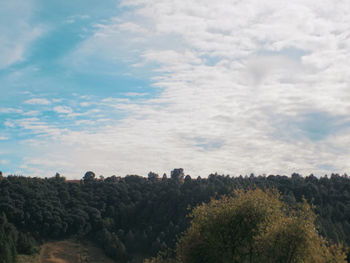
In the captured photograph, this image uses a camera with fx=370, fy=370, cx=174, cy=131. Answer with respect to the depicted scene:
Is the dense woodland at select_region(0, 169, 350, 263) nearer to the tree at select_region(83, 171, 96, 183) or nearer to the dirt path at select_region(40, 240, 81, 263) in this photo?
the dirt path at select_region(40, 240, 81, 263)

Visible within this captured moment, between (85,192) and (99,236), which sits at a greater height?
(85,192)

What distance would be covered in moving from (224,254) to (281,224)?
22.4 feet

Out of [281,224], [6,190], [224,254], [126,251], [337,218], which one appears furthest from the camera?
[6,190]

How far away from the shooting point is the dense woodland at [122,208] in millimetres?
99438

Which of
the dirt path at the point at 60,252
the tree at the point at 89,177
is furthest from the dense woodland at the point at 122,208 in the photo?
the tree at the point at 89,177

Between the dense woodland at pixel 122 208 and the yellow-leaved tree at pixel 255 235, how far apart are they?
59.6 meters

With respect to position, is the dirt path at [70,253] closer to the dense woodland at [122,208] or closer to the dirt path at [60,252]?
the dirt path at [60,252]

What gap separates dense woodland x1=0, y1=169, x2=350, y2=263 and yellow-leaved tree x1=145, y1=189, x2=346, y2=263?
5961 centimetres

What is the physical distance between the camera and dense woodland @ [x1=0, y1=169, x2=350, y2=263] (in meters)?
99.4

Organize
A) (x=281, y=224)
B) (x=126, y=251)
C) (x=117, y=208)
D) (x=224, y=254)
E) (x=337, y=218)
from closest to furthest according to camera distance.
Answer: (x=281, y=224) → (x=224, y=254) → (x=337, y=218) → (x=126, y=251) → (x=117, y=208)

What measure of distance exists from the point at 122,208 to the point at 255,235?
99.8 meters

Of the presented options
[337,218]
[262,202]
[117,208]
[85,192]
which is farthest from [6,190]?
[262,202]

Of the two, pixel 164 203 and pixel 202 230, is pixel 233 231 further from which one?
pixel 164 203

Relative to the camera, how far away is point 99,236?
113500 mm
